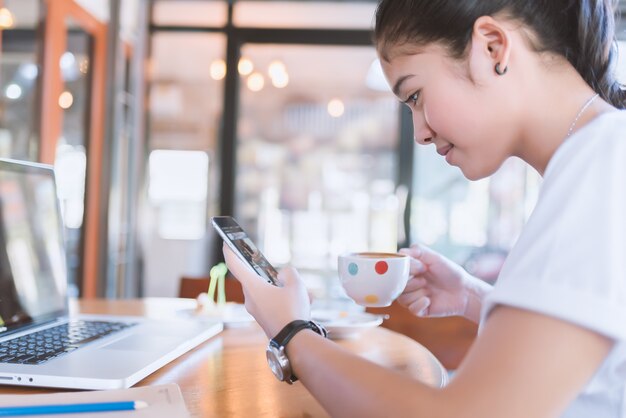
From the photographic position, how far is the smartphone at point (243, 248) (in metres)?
0.88

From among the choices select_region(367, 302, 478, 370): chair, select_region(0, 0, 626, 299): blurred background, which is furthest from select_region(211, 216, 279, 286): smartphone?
select_region(0, 0, 626, 299): blurred background

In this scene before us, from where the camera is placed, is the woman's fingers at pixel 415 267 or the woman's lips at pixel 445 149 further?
the woman's fingers at pixel 415 267

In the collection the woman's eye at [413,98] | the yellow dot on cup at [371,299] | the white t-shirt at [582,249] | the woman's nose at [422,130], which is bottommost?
the yellow dot on cup at [371,299]

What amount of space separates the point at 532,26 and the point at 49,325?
3.03 feet

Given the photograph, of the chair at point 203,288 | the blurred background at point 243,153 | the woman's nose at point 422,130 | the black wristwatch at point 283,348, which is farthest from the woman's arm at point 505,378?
the blurred background at point 243,153

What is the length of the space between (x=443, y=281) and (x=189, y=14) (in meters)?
3.85

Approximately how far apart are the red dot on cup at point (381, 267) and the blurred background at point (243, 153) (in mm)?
2771

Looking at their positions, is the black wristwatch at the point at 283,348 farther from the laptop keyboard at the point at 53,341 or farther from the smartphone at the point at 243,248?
the laptop keyboard at the point at 53,341

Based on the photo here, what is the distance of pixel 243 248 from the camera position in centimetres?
93

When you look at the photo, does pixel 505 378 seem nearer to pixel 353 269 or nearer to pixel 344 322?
pixel 353 269

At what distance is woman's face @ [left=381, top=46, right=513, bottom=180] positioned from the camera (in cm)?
74

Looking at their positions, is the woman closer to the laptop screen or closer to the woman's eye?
the woman's eye

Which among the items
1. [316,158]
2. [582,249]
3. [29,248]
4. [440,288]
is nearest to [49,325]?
[29,248]

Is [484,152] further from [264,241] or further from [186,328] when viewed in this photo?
[264,241]
